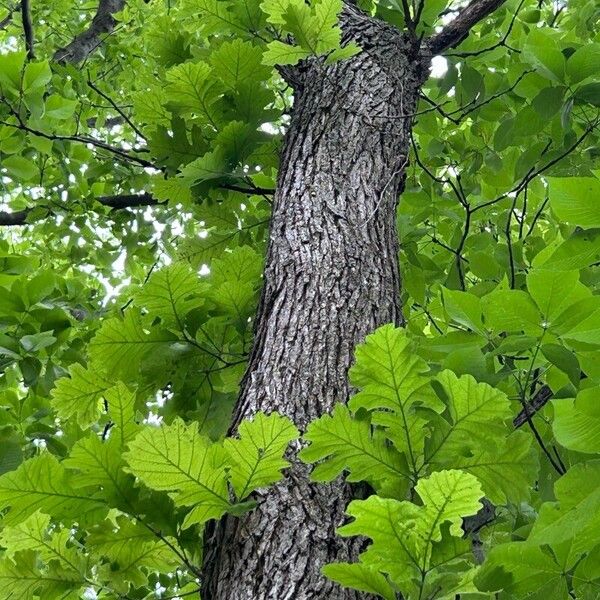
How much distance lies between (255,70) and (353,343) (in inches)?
35.4

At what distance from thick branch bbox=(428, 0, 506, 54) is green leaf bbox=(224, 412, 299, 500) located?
5.68 ft

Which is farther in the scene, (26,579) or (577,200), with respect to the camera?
(26,579)

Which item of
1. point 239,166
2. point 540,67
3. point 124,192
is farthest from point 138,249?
point 540,67

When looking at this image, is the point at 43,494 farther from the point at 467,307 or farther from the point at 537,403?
the point at 537,403

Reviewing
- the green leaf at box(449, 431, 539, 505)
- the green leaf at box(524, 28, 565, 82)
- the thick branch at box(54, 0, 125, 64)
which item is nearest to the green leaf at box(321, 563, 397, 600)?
the green leaf at box(449, 431, 539, 505)

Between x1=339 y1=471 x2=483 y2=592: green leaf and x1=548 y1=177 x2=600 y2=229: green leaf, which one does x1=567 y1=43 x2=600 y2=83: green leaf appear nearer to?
x1=548 y1=177 x2=600 y2=229: green leaf

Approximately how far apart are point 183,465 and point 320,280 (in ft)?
2.27

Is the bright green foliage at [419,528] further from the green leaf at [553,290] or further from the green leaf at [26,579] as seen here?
the green leaf at [26,579]

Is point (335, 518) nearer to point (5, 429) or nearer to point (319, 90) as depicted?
point (5, 429)

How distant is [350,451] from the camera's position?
2.95ft

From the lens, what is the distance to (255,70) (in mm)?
1866

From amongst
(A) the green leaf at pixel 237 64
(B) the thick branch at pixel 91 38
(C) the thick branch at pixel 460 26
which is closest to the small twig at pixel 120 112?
(A) the green leaf at pixel 237 64

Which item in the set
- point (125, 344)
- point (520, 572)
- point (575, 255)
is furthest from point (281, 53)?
point (520, 572)

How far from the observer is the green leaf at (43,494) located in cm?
97
